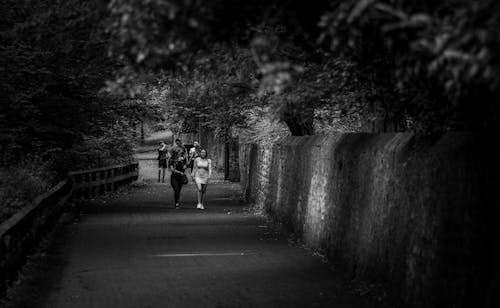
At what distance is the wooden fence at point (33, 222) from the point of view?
11.6 m

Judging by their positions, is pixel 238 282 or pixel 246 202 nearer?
pixel 238 282

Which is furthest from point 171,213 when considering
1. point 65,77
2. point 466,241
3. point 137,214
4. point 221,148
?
point 221,148

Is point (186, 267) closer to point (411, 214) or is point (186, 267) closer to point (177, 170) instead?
point (411, 214)

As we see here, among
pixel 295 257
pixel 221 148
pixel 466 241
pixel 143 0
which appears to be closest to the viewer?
pixel 143 0

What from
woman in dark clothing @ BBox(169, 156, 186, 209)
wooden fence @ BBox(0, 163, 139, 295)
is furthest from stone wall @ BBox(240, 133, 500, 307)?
woman in dark clothing @ BBox(169, 156, 186, 209)

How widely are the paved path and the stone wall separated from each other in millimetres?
615

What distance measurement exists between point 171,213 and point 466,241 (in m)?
17.5

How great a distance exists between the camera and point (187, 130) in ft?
199

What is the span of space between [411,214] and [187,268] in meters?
4.52

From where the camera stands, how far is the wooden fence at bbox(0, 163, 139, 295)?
1156cm

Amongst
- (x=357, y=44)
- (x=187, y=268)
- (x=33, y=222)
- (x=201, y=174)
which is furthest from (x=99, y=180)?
(x=357, y=44)

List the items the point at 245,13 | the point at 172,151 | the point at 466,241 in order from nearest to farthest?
the point at 245,13 < the point at 466,241 < the point at 172,151

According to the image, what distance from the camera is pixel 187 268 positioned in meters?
14.0

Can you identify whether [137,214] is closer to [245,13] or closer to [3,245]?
[3,245]
